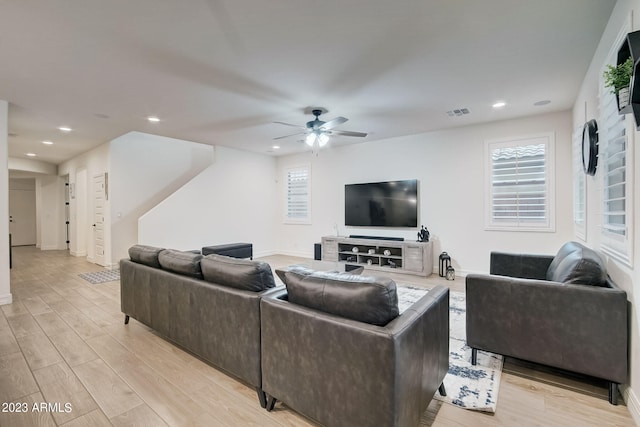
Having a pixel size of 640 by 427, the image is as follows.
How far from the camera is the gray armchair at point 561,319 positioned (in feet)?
6.17

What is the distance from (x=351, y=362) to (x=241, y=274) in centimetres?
101

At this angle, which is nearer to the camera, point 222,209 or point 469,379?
point 469,379

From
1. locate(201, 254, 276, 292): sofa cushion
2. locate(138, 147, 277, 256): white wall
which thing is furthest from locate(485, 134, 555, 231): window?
locate(138, 147, 277, 256): white wall

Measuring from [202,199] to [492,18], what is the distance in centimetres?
616

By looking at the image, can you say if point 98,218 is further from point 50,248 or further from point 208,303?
point 208,303

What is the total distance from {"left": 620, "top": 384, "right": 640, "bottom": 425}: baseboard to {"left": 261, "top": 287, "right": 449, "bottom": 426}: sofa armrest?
1.12 meters

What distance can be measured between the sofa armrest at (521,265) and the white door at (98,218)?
24.5ft

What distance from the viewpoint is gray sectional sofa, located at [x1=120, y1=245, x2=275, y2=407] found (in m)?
1.94

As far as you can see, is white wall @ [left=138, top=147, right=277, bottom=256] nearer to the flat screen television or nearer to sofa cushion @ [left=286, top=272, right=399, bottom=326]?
the flat screen television

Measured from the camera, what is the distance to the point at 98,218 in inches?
263

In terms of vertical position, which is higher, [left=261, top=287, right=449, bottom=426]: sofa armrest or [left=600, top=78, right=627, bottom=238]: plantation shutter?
[left=600, top=78, right=627, bottom=238]: plantation shutter

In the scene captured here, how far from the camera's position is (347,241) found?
618 centimetres

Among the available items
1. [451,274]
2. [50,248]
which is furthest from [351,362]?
[50,248]

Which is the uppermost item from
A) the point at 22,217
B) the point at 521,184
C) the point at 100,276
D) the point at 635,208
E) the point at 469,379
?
the point at 521,184
